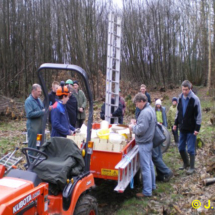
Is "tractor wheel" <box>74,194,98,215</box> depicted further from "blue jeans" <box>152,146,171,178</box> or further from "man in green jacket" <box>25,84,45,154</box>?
"man in green jacket" <box>25,84,45,154</box>

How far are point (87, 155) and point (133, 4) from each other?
22.6m

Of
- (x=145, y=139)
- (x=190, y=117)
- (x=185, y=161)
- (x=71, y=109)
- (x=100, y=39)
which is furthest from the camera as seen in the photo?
(x=100, y=39)

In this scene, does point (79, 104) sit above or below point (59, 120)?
above

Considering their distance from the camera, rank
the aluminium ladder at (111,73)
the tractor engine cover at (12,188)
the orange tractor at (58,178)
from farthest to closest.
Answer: the aluminium ladder at (111,73)
the orange tractor at (58,178)
the tractor engine cover at (12,188)

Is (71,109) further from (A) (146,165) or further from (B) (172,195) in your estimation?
(B) (172,195)

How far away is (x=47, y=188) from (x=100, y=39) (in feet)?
67.3

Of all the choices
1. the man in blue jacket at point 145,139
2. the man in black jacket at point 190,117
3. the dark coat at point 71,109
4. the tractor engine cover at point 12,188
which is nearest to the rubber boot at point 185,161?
the man in black jacket at point 190,117

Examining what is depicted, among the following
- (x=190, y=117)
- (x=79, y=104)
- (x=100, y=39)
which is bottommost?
(x=190, y=117)

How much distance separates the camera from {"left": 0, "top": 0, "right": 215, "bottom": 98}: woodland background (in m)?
15.7

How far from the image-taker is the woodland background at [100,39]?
15.7m

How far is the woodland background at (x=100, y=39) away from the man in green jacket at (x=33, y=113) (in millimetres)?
9769

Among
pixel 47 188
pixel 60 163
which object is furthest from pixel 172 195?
pixel 47 188

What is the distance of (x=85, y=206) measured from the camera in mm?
3516

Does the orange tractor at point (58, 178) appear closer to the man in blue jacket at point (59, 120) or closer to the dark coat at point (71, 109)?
the man in blue jacket at point (59, 120)
